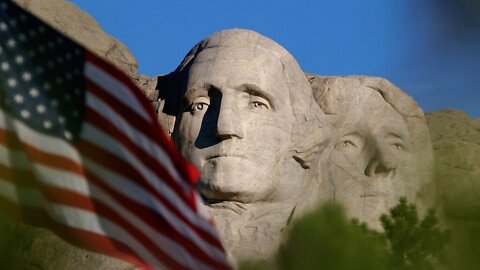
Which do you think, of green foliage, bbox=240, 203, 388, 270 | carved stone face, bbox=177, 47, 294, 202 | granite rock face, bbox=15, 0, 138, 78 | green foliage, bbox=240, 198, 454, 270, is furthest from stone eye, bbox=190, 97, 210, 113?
green foliage, bbox=240, 203, 388, 270

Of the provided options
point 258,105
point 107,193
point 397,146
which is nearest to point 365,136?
point 397,146

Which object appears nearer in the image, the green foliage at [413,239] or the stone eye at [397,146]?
the green foliage at [413,239]

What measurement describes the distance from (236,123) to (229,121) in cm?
8

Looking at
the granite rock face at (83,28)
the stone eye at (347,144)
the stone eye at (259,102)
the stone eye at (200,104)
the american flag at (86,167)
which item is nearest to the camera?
the american flag at (86,167)

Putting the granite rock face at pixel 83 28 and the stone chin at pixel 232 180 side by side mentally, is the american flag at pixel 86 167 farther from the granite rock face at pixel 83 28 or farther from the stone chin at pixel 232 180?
the granite rock face at pixel 83 28

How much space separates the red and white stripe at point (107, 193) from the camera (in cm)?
913

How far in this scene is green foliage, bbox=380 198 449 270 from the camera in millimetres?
10125

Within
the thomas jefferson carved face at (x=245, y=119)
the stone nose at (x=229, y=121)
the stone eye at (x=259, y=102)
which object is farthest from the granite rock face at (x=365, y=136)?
the stone nose at (x=229, y=121)

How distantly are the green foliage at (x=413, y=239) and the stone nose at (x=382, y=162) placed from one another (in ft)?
8.50

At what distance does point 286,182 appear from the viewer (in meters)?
17.4

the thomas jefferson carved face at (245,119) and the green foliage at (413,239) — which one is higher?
the thomas jefferson carved face at (245,119)

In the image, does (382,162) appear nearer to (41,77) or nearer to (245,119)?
(245,119)

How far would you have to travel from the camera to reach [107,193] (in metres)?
9.12

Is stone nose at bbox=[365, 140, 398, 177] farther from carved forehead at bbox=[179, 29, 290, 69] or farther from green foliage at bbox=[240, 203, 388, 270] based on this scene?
green foliage at bbox=[240, 203, 388, 270]
